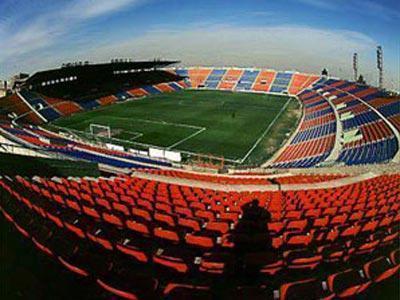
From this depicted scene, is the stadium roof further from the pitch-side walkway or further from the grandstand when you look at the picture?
the pitch-side walkway

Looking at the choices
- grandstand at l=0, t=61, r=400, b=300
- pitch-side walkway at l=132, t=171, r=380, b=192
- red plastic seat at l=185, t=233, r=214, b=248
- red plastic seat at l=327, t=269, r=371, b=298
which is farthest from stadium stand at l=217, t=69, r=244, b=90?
red plastic seat at l=327, t=269, r=371, b=298

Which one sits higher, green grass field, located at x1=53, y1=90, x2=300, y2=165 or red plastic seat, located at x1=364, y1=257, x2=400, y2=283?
green grass field, located at x1=53, y1=90, x2=300, y2=165

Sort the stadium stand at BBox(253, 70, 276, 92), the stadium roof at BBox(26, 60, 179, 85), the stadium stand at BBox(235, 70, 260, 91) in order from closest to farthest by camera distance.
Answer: the stadium roof at BBox(26, 60, 179, 85) < the stadium stand at BBox(253, 70, 276, 92) < the stadium stand at BBox(235, 70, 260, 91)

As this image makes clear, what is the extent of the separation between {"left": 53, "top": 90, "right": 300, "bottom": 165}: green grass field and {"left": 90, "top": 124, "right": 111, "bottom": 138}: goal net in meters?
0.71

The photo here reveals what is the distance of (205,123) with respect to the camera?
4497cm

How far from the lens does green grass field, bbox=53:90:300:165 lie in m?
35.1

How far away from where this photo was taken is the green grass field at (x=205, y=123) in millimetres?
35125

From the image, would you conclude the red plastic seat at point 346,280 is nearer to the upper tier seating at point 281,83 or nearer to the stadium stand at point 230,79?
the upper tier seating at point 281,83

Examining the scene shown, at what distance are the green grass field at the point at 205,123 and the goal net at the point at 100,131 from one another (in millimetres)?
706

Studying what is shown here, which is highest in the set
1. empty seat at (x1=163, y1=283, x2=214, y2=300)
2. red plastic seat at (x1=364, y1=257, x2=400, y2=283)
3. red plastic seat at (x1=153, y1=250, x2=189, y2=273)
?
red plastic seat at (x1=364, y1=257, x2=400, y2=283)

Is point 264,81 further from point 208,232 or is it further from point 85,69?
point 208,232

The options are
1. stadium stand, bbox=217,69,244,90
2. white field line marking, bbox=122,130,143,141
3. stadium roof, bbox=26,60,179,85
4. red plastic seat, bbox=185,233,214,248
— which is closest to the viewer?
red plastic seat, bbox=185,233,214,248

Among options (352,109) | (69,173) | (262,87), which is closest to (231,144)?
(352,109)

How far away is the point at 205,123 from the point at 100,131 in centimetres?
1163
